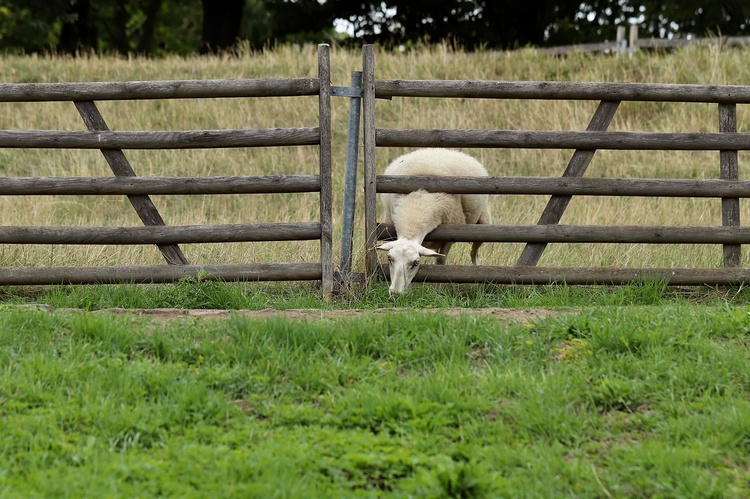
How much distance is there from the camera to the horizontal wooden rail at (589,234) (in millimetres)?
7160

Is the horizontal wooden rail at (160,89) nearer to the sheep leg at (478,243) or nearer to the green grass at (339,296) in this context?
the green grass at (339,296)

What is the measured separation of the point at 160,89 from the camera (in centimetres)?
685


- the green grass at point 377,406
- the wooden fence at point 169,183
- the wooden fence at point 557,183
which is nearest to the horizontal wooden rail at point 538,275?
the wooden fence at point 557,183

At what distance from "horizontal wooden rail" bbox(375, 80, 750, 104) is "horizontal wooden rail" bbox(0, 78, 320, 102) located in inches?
29.4

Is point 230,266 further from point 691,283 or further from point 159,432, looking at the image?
point 691,283

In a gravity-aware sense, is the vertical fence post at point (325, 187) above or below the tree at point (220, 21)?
below

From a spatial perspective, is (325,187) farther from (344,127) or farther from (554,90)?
(344,127)

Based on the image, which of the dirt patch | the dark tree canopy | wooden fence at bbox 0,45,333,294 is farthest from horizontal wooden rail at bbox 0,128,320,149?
the dark tree canopy

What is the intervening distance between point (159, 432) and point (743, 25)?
91.9ft

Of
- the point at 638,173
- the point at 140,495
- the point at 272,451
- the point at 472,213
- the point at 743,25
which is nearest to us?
the point at 140,495

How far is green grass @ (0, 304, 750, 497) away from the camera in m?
3.74

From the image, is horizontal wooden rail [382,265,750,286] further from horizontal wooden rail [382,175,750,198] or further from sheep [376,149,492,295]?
horizontal wooden rail [382,175,750,198]

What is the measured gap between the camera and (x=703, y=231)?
7.34 m

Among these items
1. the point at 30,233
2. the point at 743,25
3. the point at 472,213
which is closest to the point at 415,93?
the point at 472,213
